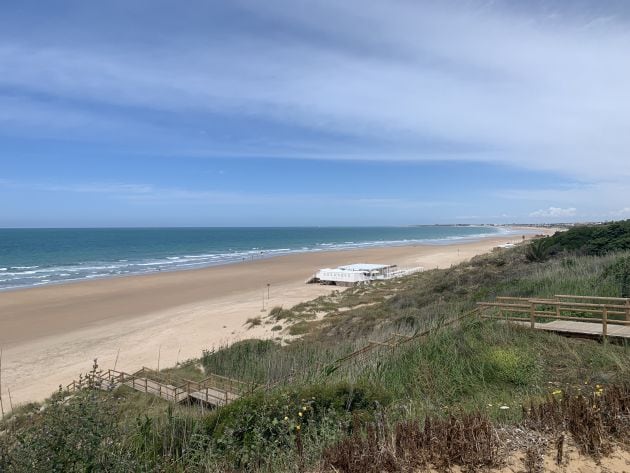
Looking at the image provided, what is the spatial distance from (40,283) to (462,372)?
4180 cm

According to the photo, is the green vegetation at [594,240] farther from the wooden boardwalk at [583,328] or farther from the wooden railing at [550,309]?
the wooden boardwalk at [583,328]

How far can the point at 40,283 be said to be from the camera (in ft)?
127

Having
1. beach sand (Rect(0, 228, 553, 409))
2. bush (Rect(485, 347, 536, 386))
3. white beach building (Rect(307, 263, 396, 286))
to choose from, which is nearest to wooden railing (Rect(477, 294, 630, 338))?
bush (Rect(485, 347, 536, 386))

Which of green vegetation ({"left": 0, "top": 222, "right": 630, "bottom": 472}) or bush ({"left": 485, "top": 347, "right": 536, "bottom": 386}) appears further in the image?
bush ({"left": 485, "top": 347, "right": 536, "bottom": 386})

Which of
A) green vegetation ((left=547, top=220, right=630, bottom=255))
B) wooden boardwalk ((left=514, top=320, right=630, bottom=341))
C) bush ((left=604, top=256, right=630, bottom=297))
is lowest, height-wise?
wooden boardwalk ((left=514, top=320, right=630, bottom=341))

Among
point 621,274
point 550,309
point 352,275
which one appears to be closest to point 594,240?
point 621,274

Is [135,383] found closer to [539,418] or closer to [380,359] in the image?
[380,359]

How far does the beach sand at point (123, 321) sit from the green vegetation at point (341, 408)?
4.79 metres

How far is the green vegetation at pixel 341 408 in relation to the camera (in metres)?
3.50

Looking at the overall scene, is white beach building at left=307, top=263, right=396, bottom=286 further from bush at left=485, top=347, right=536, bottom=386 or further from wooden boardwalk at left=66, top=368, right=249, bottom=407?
bush at left=485, top=347, right=536, bottom=386

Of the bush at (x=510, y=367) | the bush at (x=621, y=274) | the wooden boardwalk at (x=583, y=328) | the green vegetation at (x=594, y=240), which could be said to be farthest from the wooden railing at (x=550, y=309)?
the green vegetation at (x=594, y=240)

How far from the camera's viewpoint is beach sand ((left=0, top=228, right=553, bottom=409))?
53.2 feet

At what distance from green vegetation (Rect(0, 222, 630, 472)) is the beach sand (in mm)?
4793

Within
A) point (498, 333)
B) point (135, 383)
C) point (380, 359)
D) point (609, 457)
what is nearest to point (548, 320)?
point (498, 333)
